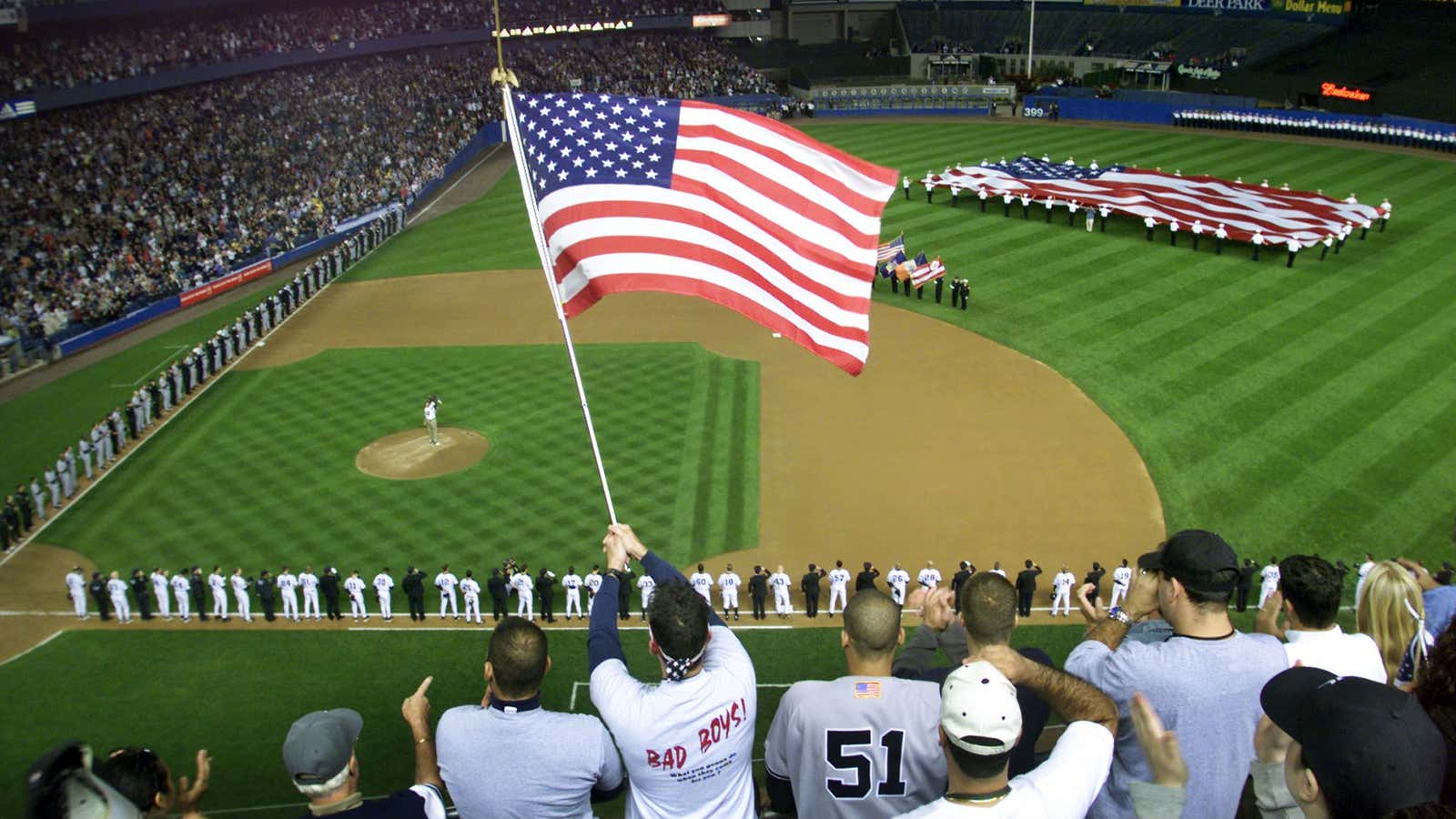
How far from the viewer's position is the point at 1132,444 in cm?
2436

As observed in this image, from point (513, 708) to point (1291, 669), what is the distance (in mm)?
3565

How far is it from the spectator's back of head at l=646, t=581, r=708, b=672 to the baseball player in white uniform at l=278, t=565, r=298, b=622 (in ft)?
51.0

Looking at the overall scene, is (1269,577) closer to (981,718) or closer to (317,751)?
(981,718)

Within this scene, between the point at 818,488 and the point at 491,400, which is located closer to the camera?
the point at 818,488

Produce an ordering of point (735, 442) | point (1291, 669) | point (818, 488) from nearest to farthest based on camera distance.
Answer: point (1291, 669) → point (818, 488) → point (735, 442)

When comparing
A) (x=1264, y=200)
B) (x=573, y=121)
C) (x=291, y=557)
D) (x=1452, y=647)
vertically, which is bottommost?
(x=291, y=557)

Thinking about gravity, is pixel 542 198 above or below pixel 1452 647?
above

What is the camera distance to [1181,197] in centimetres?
3981

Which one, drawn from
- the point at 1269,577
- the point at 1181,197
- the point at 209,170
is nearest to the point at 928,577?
the point at 1269,577

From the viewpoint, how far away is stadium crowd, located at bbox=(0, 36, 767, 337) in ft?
121

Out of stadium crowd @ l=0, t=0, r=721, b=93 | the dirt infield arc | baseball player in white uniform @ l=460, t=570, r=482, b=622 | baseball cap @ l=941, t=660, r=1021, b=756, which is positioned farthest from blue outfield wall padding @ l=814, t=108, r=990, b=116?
baseball cap @ l=941, t=660, r=1021, b=756

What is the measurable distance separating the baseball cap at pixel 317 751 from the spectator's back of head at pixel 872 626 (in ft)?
8.04

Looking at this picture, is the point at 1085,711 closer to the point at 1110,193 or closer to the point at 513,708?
the point at 513,708

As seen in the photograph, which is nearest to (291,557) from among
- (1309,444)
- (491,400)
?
(491,400)
